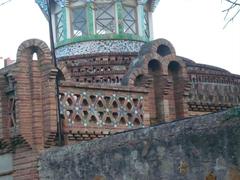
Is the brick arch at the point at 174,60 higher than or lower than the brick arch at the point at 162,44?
lower

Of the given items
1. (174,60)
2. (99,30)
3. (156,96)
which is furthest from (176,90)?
(99,30)

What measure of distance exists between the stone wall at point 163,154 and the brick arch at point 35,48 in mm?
1507

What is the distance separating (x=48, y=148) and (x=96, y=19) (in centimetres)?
661

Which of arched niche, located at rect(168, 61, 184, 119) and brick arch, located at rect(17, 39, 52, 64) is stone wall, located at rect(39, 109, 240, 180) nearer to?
brick arch, located at rect(17, 39, 52, 64)

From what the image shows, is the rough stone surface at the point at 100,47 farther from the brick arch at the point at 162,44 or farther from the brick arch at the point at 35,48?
the brick arch at the point at 35,48

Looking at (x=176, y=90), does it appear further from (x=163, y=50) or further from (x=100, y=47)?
(x=100, y=47)

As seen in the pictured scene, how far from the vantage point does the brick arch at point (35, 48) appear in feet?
35.6

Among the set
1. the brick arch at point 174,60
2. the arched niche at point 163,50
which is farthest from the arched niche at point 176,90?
the arched niche at point 163,50

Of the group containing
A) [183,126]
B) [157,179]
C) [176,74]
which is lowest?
[157,179]

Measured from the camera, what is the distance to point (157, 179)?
336 inches

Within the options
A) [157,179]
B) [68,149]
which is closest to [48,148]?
[68,149]

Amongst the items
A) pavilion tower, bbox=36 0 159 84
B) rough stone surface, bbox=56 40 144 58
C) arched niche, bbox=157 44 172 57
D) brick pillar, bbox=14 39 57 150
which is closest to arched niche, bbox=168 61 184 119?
arched niche, bbox=157 44 172 57

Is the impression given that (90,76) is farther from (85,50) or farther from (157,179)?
(157,179)

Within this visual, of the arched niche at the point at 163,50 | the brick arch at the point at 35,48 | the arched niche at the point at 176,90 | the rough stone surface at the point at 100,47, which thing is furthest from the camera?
the rough stone surface at the point at 100,47
